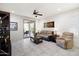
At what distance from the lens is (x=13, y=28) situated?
5953 mm

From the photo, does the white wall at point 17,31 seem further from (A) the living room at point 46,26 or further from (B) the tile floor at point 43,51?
(B) the tile floor at point 43,51

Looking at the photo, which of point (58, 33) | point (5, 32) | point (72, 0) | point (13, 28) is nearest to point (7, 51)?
point (5, 32)

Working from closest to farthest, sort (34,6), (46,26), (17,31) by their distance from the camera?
1. (34,6)
2. (17,31)
3. (46,26)

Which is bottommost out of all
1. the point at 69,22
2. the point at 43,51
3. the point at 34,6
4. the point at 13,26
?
the point at 43,51

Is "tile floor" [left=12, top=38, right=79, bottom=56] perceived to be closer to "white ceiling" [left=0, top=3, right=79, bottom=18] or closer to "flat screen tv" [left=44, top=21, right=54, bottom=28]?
"white ceiling" [left=0, top=3, right=79, bottom=18]

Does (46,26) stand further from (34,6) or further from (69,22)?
(34,6)

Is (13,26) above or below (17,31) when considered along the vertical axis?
above

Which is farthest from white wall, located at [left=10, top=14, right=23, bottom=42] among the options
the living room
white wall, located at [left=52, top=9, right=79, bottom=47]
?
white wall, located at [left=52, top=9, right=79, bottom=47]

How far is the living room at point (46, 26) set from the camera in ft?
13.4

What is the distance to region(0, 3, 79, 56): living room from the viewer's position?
4.09 metres

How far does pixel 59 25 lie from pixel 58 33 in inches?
23.1

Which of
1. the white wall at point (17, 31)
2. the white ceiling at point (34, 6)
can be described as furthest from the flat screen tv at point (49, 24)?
the white ceiling at point (34, 6)

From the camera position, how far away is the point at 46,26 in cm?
742

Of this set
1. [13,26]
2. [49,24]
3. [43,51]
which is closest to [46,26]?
[49,24]
